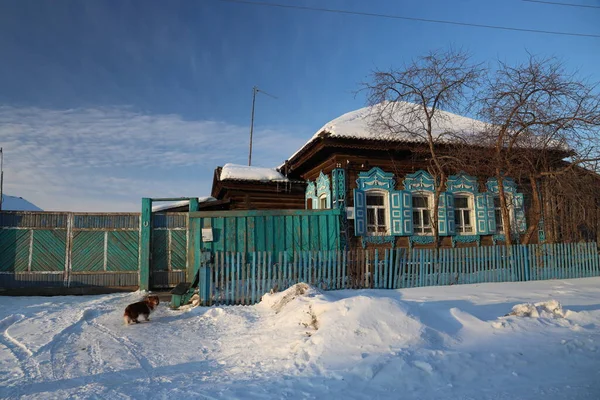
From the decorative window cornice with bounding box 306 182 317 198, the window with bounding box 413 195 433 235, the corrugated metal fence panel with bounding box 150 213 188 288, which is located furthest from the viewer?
the decorative window cornice with bounding box 306 182 317 198

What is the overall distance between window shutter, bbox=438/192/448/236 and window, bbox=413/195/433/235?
0.33 metres

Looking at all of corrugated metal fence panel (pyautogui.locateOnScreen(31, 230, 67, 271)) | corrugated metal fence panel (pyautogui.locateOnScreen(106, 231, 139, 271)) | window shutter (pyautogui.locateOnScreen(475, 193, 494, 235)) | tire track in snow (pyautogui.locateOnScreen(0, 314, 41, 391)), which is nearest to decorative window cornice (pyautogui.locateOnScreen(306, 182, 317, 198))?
window shutter (pyautogui.locateOnScreen(475, 193, 494, 235))

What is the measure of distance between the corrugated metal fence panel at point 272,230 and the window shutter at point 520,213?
7821 millimetres

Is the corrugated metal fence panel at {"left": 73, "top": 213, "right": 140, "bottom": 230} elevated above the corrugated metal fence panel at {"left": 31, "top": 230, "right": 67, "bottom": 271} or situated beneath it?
elevated above

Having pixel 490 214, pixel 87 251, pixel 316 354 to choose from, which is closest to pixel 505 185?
pixel 490 214

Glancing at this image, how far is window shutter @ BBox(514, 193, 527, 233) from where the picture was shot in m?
13.9

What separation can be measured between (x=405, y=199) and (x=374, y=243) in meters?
1.84

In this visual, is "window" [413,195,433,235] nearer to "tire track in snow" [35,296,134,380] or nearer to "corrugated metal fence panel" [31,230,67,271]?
"tire track in snow" [35,296,134,380]

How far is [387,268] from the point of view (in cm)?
961

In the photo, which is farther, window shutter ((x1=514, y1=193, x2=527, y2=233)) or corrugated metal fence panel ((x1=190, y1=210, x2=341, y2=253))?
window shutter ((x1=514, y1=193, x2=527, y2=233))

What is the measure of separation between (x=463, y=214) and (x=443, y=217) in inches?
44.5

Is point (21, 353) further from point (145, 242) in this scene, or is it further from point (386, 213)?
point (386, 213)

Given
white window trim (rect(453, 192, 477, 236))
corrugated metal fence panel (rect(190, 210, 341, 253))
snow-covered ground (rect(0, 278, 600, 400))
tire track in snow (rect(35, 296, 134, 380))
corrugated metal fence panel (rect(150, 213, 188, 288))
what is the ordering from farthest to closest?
1. white window trim (rect(453, 192, 477, 236))
2. corrugated metal fence panel (rect(150, 213, 188, 288))
3. corrugated metal fence panel (rect(190, 210, 341, 253))
4. tire track in snow (rect(35, 296, 134, 380))
5. snow-covered ground (rect(0, 278, 600, 400))

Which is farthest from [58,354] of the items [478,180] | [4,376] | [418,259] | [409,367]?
[478,180]
